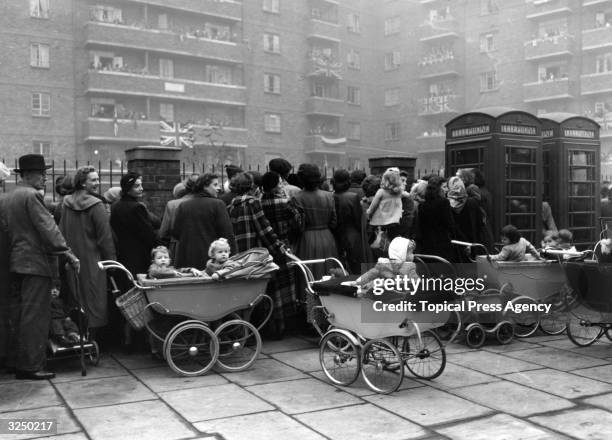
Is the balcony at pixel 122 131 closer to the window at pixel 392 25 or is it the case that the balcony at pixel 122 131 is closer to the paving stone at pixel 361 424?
the window at pixel 392 25

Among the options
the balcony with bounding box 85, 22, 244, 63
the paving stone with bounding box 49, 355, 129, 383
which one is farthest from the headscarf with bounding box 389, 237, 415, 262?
the balcony with bounding box 85, 22, 244, 63

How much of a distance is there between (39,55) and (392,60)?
23506 mm

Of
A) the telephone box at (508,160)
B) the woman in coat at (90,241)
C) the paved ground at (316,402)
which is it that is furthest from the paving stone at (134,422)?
the telephone box at (508,160)

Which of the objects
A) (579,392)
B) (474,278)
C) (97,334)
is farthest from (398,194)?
(97,334)

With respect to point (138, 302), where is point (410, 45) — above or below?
above

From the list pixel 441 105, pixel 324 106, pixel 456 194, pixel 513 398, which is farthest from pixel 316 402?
pixel 441 105

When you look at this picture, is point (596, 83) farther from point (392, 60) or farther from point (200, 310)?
point (200, 310)

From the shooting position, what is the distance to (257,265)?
20.3 ft

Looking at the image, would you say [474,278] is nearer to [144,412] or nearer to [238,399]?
[238,399]

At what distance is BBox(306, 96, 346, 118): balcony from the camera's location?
42688mm

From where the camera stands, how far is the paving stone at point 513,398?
16.2 ft

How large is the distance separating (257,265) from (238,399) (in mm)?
1365

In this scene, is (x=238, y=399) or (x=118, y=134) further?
(x=118, y=134)

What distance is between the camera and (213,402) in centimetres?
518
